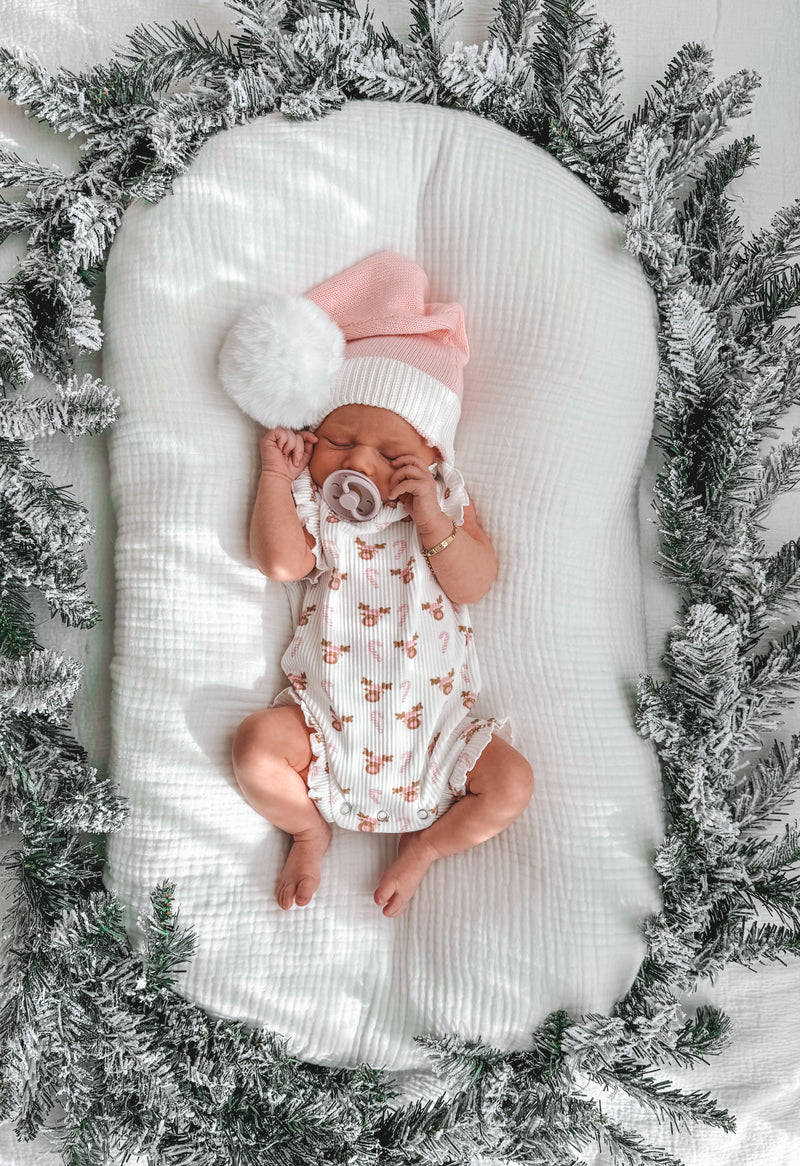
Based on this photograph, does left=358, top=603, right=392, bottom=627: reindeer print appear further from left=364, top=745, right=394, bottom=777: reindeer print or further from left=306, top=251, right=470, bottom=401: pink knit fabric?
left=306, top=251, right=470, bottom=401: pink knit fabric

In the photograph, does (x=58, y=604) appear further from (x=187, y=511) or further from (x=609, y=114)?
(x=609, y=114)

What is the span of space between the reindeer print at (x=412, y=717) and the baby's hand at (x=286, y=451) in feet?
1.24

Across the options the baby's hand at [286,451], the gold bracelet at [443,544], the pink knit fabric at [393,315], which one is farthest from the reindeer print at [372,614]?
the pink knit fabric at [393,315]

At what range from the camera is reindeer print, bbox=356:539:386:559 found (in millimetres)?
1280

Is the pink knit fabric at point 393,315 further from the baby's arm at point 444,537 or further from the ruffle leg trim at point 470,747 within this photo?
the ruffle leg trim at point 470,747

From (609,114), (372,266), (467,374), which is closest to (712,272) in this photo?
(609,114)

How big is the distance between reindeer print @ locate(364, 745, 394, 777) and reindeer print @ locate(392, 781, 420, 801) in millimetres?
36

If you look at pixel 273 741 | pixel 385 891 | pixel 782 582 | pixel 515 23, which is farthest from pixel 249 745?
pixel 515 23

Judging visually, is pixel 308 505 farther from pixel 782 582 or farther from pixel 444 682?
pixel 782 582

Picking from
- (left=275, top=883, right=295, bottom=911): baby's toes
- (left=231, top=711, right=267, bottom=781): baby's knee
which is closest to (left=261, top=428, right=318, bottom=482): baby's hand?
(left=231, top=711, right=267, bottom=781): baby's knee

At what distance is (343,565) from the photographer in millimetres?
1273

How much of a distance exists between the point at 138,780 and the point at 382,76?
1.08m

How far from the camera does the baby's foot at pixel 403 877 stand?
1202 millimetres

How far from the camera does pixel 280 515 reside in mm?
1231
